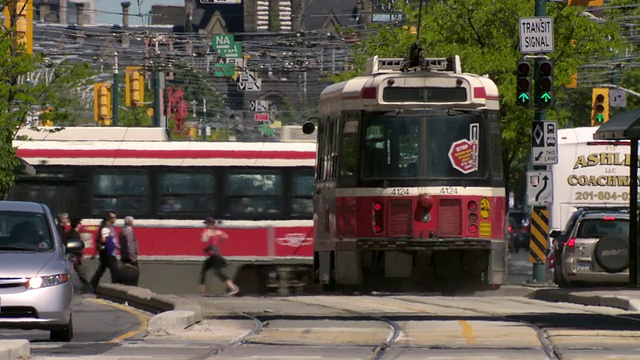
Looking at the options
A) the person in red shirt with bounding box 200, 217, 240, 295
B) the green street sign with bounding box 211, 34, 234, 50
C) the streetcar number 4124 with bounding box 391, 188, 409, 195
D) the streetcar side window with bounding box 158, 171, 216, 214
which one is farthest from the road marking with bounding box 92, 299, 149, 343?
the green street sign with bounding box 211, 34, 234, 50

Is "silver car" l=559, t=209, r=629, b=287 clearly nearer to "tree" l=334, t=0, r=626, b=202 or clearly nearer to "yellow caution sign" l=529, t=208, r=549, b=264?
"yellow caution sign" l=529, t=208, r=549, b=264

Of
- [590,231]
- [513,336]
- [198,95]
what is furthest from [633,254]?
[198,95]

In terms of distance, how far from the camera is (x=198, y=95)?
119 metres

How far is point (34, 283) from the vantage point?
55.3 feet

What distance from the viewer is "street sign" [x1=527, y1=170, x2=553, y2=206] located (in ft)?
98.0

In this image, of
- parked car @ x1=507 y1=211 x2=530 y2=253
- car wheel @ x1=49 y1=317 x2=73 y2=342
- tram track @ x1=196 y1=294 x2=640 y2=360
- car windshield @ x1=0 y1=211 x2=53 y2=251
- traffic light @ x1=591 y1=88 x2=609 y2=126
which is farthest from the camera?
parked car @ x1=507 y1=211 x2=530 y2=253

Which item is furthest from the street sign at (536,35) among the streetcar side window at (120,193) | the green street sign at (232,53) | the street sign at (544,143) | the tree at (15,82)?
the green street sign at (232,53)

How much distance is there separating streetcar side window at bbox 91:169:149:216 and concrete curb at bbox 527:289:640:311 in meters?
8.40

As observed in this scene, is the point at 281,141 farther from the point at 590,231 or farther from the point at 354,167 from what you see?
the point at 354,167

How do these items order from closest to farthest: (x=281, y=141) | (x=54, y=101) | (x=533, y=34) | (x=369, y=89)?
(x=369, y=89)
(x=533, y=34)
(x=281, y=141)
(x=54, y=101)

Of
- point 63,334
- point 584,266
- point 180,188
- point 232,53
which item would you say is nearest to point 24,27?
point 180,188

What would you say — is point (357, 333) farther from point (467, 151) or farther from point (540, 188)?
point (540, 188)

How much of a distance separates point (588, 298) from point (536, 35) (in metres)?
6.05

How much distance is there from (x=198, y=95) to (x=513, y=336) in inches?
4004
